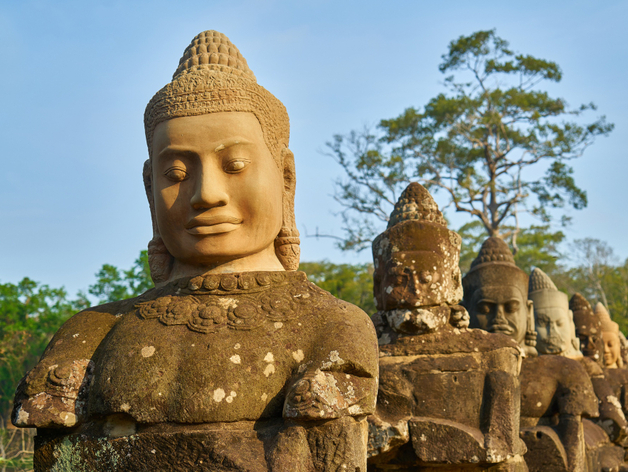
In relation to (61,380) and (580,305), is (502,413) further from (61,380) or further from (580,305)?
(580,305)

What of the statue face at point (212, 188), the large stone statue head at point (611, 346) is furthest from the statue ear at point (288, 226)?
the large stone statue head at point (611, 346)

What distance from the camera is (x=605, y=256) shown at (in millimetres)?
34531

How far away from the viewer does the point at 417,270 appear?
17.1ft

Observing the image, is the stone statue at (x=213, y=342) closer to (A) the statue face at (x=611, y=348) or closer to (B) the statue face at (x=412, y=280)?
(B) the statue face at (x=412, y=280)

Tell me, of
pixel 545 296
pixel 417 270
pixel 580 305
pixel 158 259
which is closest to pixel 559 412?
pixel 417 270

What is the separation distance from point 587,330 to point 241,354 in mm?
9448

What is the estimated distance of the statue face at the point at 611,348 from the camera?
41.0 ft

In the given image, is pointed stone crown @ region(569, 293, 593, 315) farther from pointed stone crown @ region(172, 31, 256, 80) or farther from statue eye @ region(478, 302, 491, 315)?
pointed stone crown @ region(172, 31, 256, 80)

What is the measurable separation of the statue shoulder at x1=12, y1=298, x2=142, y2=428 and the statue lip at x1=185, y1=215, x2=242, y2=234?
0.72 metres

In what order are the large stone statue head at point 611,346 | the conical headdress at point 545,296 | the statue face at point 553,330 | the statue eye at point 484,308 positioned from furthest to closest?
the large stone statue head at point 611,346 < the conical headdress at point 545,296 < the statue face at point 553,330 < the statue eye at point 484,308

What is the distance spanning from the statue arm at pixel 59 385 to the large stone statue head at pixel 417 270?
2474mm

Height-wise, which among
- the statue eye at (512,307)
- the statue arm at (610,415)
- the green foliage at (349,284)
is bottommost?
the statue arm at (610,415)

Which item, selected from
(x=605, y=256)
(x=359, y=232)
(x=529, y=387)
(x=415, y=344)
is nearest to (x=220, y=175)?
(x=415, y=344)

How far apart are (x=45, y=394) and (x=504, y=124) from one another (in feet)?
61.3
